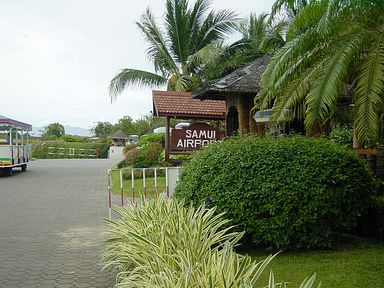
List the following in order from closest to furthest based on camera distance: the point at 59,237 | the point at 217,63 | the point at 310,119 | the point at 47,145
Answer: the point at 310,119, the point at 59,237, the point at 217,63, the point at 47,145

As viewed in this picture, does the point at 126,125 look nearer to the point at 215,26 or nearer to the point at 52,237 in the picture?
the point at 215,26

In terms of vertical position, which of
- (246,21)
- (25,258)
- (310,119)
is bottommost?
(25,258)

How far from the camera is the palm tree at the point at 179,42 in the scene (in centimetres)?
2425

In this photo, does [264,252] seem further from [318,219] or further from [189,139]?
[189,139]

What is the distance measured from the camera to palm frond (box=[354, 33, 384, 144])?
540cm

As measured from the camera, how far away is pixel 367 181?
6.39m

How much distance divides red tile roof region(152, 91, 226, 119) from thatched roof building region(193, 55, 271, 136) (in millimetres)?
2764

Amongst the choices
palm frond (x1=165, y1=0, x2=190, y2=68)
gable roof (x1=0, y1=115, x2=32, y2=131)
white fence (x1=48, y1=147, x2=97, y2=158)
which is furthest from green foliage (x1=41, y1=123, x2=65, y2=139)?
palm frond (x1=165, y1=0, x2=190, y2=68)

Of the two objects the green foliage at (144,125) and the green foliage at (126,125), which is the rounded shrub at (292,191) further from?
the green foliage at (126,125)

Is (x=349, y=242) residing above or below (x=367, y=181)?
below

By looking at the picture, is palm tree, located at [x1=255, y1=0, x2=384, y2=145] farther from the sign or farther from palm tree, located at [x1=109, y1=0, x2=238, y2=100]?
palm tree, located at [x1=109, y1=0, x2=238, y2=100]

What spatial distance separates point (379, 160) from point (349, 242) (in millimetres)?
2890

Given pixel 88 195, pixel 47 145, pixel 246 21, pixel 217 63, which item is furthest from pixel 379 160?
pixel 47 145

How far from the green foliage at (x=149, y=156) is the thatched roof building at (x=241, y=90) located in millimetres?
7032
